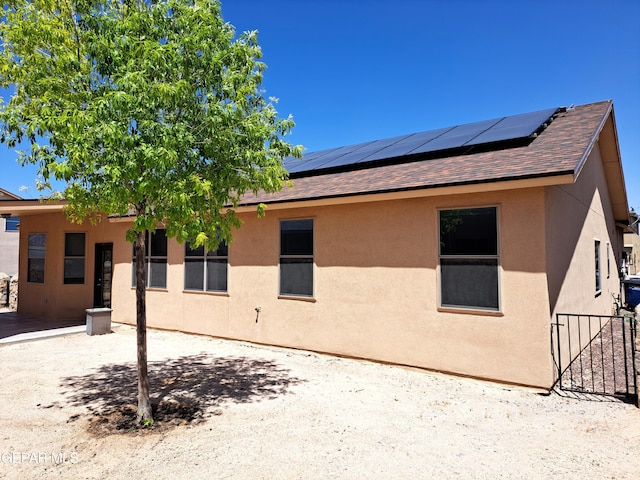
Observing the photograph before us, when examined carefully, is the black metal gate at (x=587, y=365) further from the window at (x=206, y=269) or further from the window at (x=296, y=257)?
the window at (x=206, y=269)

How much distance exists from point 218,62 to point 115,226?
10.1 metres

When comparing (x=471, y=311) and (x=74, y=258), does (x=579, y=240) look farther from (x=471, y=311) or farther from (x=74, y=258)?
(x=74, y=258)

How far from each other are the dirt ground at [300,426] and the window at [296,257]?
188cm

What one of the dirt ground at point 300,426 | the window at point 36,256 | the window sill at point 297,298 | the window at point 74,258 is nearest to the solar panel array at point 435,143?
the window sill at point 297,298

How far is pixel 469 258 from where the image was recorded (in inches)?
265

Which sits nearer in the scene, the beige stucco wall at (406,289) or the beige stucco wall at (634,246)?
the beige stucco wall at (406,289)

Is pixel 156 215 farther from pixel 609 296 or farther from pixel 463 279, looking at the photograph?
pixel 609 296

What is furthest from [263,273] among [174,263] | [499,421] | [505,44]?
[505,44]

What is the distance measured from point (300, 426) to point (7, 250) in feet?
106

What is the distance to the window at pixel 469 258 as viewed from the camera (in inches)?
257

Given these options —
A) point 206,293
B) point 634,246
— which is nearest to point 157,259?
point 206,293

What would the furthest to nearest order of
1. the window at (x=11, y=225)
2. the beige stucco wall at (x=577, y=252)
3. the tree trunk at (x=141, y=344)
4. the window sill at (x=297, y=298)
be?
1. the window at (x=11, y=225)
2. the window sill at (x=297, y=298)
3. the beige stucco wall at (x=577, y=252)
4. the tree trunk at (x=141, y=344)

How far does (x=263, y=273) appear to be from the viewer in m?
9.50

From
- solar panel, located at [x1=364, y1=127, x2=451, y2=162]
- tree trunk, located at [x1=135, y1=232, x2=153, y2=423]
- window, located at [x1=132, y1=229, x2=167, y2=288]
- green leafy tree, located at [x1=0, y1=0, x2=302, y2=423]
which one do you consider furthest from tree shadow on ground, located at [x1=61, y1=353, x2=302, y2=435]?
solar panel, located at [x1=364, y1=127, x2=451, y2=162]
